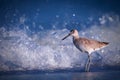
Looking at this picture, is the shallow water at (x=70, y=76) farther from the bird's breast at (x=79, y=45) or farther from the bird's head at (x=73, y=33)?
the bird's head at (x=73, y=33)

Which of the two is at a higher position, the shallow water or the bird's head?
the bird's head

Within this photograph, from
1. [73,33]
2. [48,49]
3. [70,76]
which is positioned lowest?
[70,76]

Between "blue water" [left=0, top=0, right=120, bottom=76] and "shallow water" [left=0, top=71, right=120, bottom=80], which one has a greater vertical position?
"blue water" [left=0, top=0, right=120, bottom=76]

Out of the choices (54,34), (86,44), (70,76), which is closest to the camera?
(70,76)

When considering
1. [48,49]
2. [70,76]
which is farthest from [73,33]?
[70,76]

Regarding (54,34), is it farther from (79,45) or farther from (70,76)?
(70,76)

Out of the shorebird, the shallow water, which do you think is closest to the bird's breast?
the shorebird

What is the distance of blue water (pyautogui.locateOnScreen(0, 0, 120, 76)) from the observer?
3098 mm

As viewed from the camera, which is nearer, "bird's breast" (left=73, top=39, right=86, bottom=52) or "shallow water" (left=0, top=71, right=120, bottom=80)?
"shallow water" (left=0, top=71, right=120, bottom=80)

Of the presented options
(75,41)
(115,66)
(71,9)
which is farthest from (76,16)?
(115,66)

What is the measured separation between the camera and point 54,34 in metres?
3.15

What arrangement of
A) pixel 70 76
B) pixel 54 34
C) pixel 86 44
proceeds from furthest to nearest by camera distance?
pixel 54 34 → pixel 86 44 → pixel 70 76

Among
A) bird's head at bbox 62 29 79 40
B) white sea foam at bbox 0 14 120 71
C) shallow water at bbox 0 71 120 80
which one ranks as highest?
bird's head at bbox 62 29 79 40

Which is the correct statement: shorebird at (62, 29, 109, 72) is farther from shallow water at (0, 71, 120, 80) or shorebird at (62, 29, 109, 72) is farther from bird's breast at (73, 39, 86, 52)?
shallow water at (0, 71, 120, 80)
